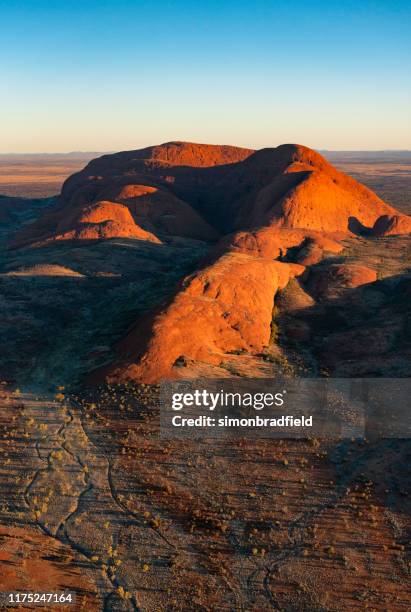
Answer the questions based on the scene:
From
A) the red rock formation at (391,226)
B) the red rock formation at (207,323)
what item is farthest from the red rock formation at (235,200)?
the red rock formation at (207,323)

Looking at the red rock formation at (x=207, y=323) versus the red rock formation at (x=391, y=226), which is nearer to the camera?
the red rock formation at (x=207, y=323)

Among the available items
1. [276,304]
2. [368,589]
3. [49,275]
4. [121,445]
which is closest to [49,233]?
[49,275]

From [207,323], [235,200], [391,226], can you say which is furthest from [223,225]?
[207,323]

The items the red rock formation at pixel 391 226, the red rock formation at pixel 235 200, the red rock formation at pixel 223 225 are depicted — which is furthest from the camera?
the red rock formation at pixel 235 200

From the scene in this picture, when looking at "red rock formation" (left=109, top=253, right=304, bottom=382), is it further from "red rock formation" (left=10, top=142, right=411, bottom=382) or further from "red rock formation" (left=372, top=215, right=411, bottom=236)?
"red rock formation" (left=372, top=215, right=411, bottom=236)

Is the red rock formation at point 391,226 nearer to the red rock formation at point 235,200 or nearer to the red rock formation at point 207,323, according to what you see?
the red rock formation at point 235,200

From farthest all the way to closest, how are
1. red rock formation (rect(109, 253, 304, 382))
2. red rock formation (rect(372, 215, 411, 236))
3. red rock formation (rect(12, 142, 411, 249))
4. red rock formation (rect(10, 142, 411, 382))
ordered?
red rock formation (rect(12, 142, 411, 249)), red rock formation (rect(372, 215, 411, 236)), red rock formation (rect(10, 142, 411, 382)), red rock formation (rect(109, 253, 304, 382))

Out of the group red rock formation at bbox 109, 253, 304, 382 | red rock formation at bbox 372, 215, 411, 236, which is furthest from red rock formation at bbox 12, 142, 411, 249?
red rock formation at bbox 109, 253, 304, 382

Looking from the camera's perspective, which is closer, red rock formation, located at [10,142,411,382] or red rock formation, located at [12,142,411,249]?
red rock formation, located at [10,142,411,382]

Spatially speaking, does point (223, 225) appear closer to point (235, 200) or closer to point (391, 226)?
point (235, 200)

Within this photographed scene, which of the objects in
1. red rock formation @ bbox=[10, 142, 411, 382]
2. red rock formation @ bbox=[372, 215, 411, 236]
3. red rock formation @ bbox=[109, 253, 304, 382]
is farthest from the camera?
red rock formation @ bbox=[372, 215, 411, 236]

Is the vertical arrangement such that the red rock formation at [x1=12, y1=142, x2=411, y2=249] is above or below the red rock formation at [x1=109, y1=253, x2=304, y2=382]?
→ above

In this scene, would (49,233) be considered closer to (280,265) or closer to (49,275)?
(49,275)
